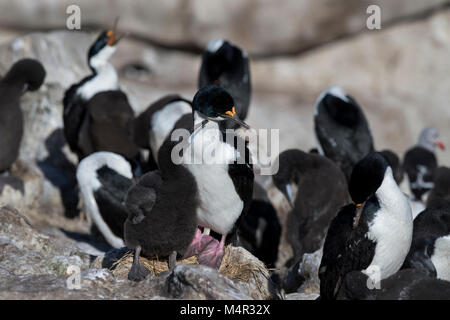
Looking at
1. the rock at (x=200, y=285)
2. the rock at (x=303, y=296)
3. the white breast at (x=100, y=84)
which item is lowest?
the rock at (x=303, y=296)

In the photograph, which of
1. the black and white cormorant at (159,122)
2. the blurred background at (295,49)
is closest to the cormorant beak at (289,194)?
the black and white cormorant at (159,122)

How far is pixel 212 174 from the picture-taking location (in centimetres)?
653

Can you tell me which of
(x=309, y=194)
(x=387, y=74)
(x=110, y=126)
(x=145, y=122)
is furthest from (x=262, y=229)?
(x=387, y=74)

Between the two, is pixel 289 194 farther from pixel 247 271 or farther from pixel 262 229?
pixel 247 271

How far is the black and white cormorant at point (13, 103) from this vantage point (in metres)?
10.6

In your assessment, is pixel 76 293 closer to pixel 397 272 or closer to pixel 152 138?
pixel 397 272

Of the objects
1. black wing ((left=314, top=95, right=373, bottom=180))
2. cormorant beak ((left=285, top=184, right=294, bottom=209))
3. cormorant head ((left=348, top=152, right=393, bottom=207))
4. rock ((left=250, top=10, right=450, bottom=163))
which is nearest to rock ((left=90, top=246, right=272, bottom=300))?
cormorant head ((left=348, top=152, right=393, bottom=207))

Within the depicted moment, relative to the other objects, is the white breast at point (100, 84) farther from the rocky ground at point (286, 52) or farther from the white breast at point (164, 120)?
the rocky ground at point (286, 52)

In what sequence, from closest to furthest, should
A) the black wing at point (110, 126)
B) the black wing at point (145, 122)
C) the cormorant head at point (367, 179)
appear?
the cormorant head at point (367, 179)
the black wing at point (145, 122)
the black wing at point (110, 126)

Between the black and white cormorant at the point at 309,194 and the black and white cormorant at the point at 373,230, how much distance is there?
275 centimetres

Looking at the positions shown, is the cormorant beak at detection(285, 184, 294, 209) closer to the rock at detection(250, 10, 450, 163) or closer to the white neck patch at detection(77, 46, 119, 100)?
the white neck patch at detection(77, 46, 119, 100)

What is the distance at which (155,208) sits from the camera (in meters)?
6.56

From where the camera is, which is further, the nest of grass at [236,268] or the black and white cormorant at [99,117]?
the black and white cormorant at [99,117]

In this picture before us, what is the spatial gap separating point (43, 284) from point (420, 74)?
13172 mm
